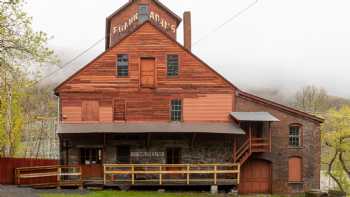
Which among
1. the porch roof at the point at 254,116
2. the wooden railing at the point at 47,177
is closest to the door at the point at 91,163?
the wooden railing at the point at 47,177

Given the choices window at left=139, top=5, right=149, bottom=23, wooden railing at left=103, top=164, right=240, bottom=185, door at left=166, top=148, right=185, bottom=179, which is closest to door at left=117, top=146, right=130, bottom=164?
wooden railing at left=103, top=164, right=240, bottom=185

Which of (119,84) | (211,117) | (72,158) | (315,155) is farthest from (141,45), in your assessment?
(315,155)

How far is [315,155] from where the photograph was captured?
33188 mm

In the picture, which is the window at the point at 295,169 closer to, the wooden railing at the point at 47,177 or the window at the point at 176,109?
the window at the point at 176,109

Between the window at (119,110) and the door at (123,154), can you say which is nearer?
the door at (123,154)

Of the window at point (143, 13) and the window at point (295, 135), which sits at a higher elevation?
the window at point (143, 13)

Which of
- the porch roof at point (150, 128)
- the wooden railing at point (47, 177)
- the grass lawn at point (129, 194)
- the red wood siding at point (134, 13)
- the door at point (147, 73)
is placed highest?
the red wood siding at point (134, 13)

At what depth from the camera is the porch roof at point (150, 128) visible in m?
28.5

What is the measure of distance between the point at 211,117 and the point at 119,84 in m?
6.59

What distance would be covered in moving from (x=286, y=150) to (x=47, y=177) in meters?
16.3

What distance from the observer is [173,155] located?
3100 cm

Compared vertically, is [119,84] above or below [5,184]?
above

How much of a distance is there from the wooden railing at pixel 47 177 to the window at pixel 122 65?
270 inches

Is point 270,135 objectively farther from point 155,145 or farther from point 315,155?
point 155,145
